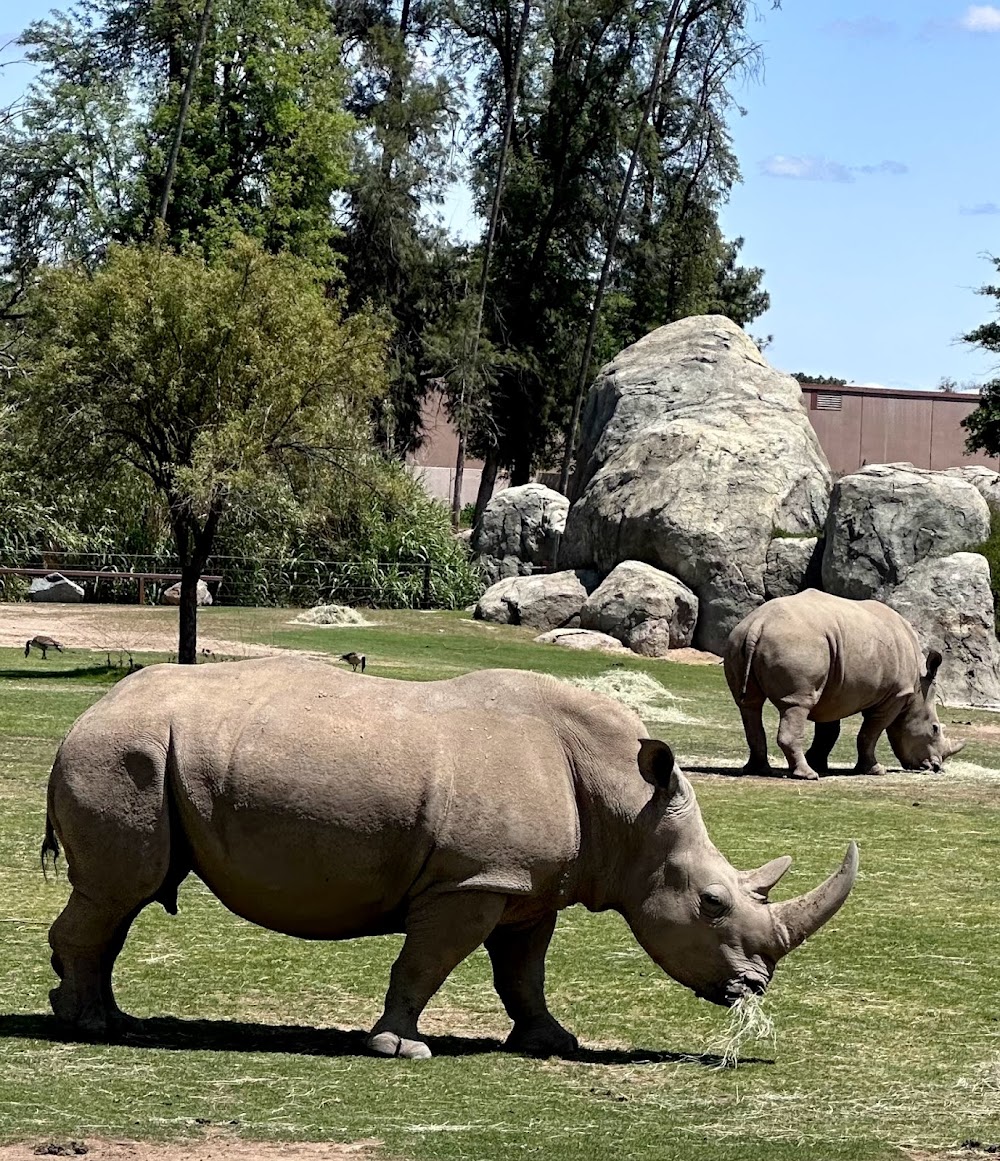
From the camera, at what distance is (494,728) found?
741cm

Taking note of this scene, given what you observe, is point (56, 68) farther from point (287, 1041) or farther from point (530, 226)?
point (287, 1041)

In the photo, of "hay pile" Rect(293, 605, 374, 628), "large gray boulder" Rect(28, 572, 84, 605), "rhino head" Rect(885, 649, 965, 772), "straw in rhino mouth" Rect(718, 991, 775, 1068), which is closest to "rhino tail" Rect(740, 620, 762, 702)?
"rhino head" Rect(885, 649, 965, 772)

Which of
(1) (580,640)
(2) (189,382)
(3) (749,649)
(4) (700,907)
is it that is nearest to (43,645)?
(2) (189,382)

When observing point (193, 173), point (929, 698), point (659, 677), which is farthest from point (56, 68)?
point (929, 698)

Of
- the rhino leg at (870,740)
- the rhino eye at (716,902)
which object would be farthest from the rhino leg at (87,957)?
the rhino leg at (870,740)

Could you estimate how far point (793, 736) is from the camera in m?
17.2

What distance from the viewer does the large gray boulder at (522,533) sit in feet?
129

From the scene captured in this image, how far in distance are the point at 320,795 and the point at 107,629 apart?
2333 centimetres

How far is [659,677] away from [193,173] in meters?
22.3

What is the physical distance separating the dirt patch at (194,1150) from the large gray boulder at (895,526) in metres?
25.0

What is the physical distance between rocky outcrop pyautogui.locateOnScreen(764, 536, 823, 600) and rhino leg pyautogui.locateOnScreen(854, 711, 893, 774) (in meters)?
14.3

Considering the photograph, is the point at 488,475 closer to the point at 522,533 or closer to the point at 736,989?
the point at 522,533

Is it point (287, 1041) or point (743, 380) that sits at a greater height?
point (743, 380)

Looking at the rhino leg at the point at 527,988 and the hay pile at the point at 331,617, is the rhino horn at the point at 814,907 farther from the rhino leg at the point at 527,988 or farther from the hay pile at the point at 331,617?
the hay pile at the point at 331,617
